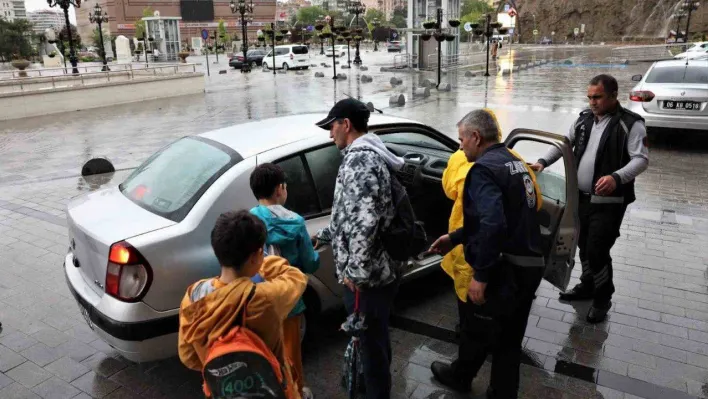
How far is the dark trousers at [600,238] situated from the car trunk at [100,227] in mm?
2959

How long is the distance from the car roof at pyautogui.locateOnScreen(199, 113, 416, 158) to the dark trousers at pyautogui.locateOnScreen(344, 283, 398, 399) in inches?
51.5

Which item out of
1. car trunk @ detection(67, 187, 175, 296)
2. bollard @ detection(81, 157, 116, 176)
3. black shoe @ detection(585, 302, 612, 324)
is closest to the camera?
car trunk @ detection(67, 187, 175, 296)

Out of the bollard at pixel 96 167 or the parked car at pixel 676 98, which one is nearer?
the bollard at pixel 96 167

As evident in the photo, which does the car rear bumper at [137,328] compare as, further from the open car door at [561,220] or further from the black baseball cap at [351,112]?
the open car door at [561,220]

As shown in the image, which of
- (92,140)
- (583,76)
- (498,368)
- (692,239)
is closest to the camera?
(498,368)

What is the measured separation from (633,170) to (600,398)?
1.56 metres

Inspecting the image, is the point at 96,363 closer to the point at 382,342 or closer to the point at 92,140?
→ the point at 382,342

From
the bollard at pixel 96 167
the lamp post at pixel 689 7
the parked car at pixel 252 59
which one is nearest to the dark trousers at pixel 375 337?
the bollard at pixel 96 167

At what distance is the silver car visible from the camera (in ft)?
9.98

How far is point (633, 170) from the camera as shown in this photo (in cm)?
376

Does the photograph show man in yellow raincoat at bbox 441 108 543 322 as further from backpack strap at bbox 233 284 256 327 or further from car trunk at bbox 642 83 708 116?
car trunk at bbox 642 83 708 116

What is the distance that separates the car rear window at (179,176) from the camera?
11.1ft

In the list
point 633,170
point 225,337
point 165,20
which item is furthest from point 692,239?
point 165,20

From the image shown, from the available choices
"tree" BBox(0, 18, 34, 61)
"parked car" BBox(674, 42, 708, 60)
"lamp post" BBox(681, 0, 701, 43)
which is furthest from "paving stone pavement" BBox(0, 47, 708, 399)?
"lamp post" BBox(681, 0, 701, 43)
